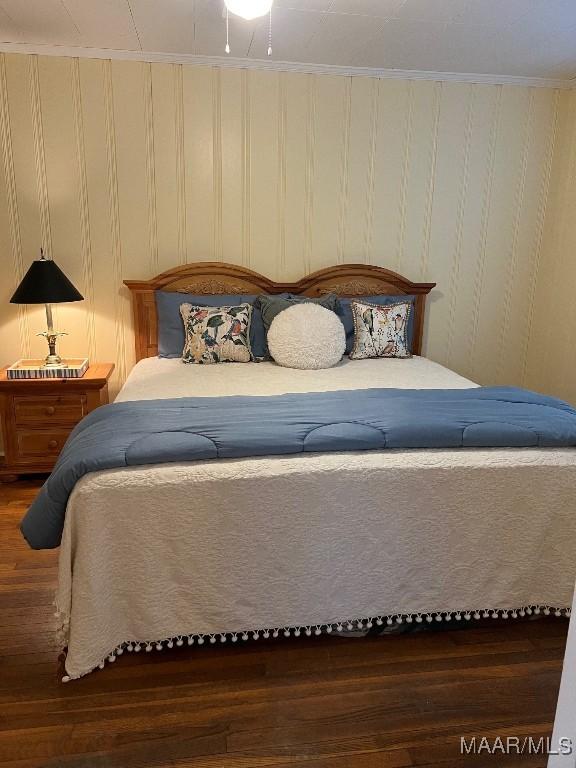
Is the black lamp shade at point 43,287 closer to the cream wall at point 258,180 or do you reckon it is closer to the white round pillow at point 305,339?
the cream wall at point 258,180

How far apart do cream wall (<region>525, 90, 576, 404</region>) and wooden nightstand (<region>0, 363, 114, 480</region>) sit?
290cm

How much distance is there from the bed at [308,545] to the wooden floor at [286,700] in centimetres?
9

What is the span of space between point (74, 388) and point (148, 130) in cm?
155

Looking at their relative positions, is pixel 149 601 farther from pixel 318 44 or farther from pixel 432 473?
pixel 318 44

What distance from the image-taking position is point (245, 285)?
3.63 metres

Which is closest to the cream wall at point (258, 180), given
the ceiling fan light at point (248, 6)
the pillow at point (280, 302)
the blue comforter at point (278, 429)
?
the pillow at point (280, 302)

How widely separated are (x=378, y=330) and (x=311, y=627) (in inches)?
74.1

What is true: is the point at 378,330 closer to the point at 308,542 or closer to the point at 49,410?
the point at 308,542

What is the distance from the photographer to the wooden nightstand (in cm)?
313

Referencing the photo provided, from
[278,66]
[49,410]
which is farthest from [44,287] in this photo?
[278,66]

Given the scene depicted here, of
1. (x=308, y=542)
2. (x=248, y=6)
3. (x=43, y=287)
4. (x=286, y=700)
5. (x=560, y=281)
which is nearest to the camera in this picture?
(x=286, y=700)

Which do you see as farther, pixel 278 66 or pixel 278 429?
pixel 278 66

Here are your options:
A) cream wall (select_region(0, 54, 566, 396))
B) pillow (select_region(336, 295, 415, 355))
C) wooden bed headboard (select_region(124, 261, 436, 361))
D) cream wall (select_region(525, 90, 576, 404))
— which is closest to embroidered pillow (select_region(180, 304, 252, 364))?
wooden bed headboard (select_region(124, 261, 436, 361))

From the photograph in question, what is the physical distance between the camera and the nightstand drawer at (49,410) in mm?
3160
